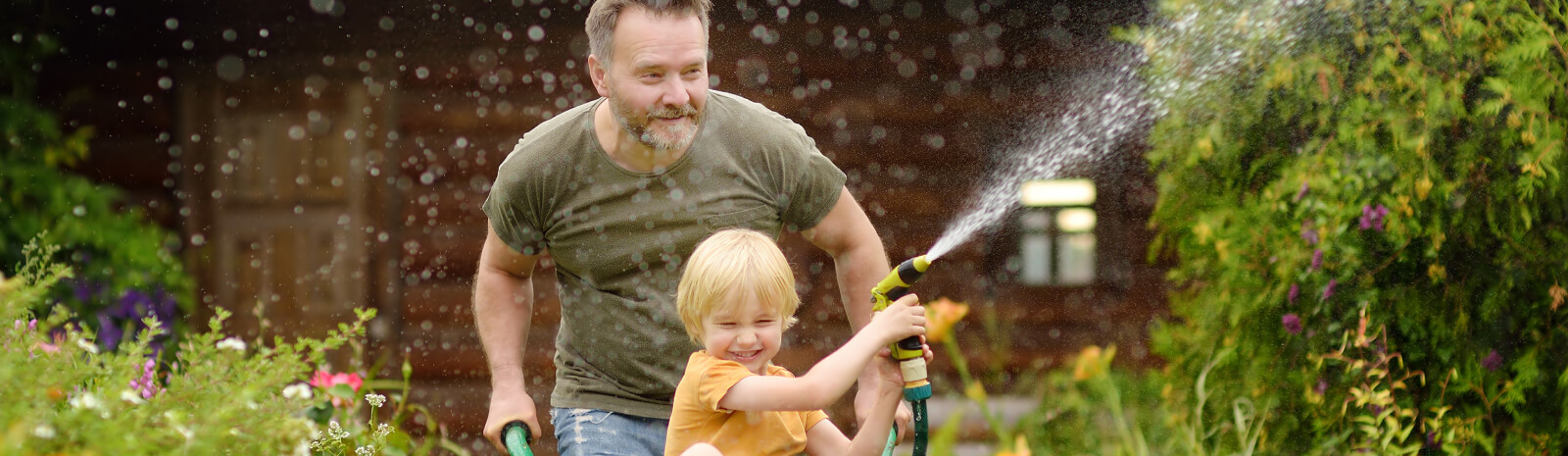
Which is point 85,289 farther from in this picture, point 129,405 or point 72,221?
point 129,405

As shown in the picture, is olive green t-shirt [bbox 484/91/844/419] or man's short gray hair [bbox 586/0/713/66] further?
olive green t-shirt [bbox 484/91/844/419]

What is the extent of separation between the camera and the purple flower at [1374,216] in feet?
9.20

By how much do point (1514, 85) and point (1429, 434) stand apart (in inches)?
34.1

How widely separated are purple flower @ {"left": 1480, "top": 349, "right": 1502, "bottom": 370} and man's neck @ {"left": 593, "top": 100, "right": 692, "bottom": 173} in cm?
201

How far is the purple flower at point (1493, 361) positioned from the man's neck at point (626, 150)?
2008 millimetres

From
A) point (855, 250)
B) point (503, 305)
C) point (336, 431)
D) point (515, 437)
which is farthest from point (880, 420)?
point (336, 431)

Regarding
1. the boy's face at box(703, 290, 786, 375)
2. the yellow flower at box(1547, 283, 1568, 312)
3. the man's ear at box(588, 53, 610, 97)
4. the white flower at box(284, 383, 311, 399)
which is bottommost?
the yellow flower at box(1547, 283, 1568, 312)

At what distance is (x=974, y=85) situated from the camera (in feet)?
14.9

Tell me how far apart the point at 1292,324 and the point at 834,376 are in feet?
6.28

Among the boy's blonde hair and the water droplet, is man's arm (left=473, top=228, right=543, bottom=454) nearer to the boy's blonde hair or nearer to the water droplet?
the boy's blonde hair

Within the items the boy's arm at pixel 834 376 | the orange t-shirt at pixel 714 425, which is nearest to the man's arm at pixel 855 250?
the orange t-shirt at pixel 714 425

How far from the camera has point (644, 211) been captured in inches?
84.3

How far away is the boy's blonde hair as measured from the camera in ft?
5.44

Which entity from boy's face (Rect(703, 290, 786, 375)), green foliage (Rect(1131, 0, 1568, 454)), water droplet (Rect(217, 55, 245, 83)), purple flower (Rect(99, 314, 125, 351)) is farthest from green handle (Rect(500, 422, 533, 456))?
water droplet (Rect(217, 55, 245, 83))
